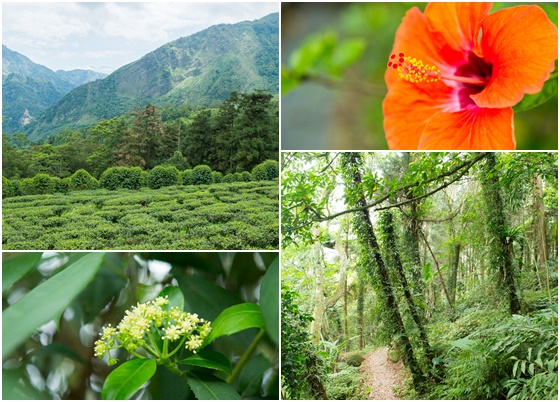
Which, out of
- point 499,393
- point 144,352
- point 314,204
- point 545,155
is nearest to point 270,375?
point 144,352

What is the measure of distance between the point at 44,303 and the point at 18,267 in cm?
29

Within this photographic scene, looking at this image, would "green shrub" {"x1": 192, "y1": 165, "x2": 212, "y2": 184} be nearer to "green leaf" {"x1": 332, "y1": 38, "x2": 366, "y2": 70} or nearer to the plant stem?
"green leaf" {"x1": 332, "y1": 38, "x2": 366, "y2": 70}

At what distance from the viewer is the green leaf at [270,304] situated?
1.99 metres

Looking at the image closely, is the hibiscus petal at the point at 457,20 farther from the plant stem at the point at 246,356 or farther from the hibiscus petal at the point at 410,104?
the plant stem at the point at 246,356

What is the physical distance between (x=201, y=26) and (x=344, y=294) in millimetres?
1495

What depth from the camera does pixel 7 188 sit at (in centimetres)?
289

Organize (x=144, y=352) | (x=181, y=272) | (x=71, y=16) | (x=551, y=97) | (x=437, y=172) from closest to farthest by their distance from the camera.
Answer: (x=181, y=272) < (x=144, y=352) < (x=551, y=97) < (x=437, y=172) < (x=71, y=16)

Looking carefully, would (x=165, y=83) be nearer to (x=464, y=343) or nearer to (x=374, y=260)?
(x=374, y=260)

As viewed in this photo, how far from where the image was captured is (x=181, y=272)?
2.11 metres

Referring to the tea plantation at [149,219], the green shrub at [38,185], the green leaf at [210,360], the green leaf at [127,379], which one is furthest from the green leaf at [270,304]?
the green shrub at [38,185]

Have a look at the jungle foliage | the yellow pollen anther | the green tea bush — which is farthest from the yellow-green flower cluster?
the yellow pollen anther

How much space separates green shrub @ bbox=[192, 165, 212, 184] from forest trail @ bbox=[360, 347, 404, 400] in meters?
1.16

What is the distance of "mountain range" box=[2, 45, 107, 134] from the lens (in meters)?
2.93

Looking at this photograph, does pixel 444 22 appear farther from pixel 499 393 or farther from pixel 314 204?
pixel 499 393
